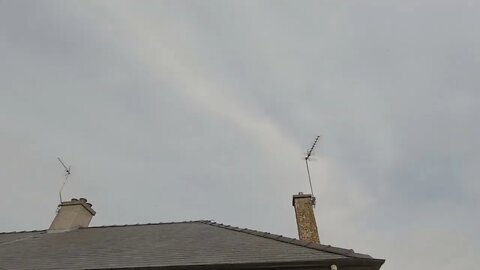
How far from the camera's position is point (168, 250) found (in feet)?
29.8

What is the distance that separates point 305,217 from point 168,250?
426 cm

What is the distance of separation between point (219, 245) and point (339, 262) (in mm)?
3016

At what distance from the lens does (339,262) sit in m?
7.63

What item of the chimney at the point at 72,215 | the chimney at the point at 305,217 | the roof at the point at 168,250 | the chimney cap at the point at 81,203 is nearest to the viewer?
the roof at the point at 168,250

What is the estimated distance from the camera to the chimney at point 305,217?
34.8 feet

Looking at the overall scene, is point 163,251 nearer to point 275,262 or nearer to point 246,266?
point 246,266

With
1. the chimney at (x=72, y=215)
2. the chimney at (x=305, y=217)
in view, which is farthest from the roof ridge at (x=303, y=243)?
the chimney at (x=72, y=215)

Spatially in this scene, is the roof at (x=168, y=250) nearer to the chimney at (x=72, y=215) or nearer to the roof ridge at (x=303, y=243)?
the roof ridge at (x=303, y=243)

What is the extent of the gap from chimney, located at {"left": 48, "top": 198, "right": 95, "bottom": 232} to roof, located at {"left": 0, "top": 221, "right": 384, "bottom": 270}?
0.62 meters

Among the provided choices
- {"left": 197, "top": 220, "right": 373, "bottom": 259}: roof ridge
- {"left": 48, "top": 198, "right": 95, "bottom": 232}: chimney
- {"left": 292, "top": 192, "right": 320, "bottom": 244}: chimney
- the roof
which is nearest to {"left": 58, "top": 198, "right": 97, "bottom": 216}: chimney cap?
{"left": 48, "top": 198, "right": 95, "bottom": 232}: chimney

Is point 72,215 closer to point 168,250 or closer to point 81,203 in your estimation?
point 81,203

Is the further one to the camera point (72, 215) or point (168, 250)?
point (72, 215)

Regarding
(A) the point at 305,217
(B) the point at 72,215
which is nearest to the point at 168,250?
(A) the point at 305,217

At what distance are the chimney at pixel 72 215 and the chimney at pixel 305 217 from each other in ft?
25.0
